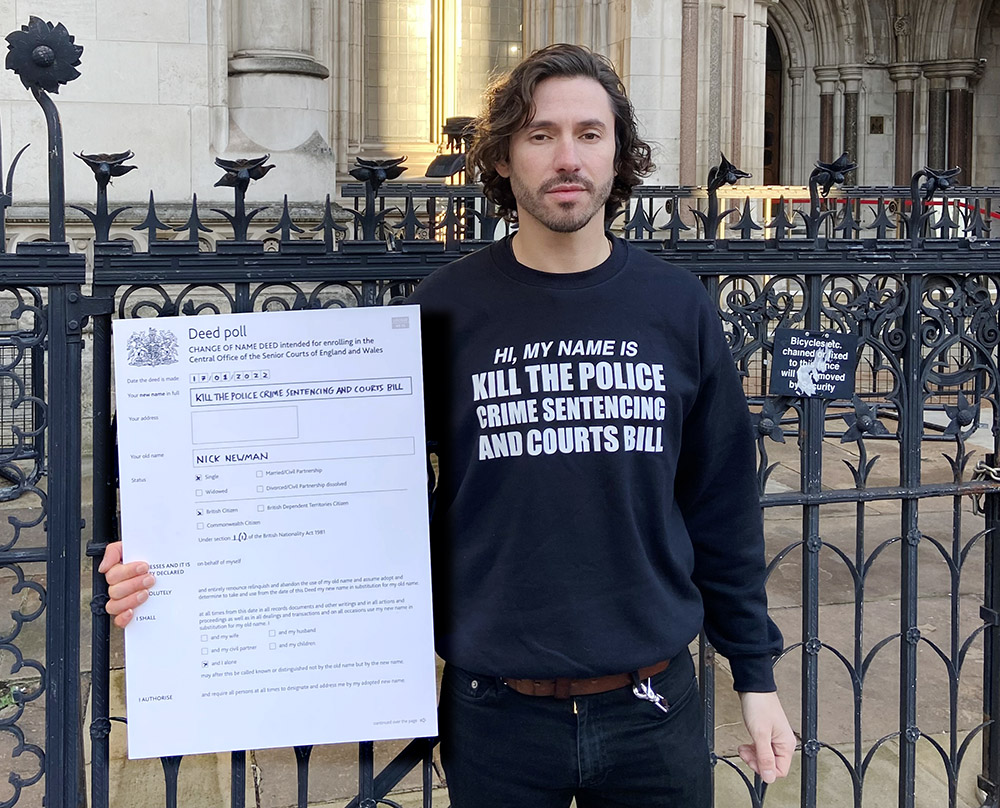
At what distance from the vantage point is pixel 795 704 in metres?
4.20

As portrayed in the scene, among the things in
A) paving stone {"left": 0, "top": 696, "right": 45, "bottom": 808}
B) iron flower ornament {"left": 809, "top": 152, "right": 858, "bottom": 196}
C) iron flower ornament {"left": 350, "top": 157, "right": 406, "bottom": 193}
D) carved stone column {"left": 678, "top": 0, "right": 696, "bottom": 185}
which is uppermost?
carved stone column {"left": 678, "top": 0, "right": 696, "bottom": 185}

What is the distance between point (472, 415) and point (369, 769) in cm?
95

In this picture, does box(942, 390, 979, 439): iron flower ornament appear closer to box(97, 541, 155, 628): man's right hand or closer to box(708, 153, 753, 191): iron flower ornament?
box(708, 153, 753, 191): iron flower ornament

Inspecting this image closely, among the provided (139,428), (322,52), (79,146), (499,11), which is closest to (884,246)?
(139,428)

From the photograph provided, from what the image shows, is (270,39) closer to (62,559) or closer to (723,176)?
(723,176)

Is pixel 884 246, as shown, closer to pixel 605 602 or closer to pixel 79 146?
pixel 605 602

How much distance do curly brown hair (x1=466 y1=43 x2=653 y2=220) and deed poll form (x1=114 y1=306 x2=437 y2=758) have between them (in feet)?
1.23

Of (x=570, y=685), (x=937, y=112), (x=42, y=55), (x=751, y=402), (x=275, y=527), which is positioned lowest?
(x=570, y=685)

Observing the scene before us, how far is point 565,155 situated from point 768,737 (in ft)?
3.96

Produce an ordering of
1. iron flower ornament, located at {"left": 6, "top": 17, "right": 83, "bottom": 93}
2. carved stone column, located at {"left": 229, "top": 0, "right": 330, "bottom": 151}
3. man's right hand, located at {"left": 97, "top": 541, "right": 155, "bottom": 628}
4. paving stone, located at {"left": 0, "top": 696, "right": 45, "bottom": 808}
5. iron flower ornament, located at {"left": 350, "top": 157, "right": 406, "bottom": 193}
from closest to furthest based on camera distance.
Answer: man's right hand, located at {"left": 97, "top": 541, "right": 155, "bottom": 628}, iron flower ornament, located at {"left": 6, "top": 17, "right": 83, "bottom": 93}, iron flower ornament, located at {"left": 350, "top": 157, "right": 406, "bottom": 193}, paving stone, located at {"left": 0, "top": 696, "right": 45, "bottom": 808}, carved stone column, located at {"left": 229, "top": 0, "right": 330, "bottom": 151}

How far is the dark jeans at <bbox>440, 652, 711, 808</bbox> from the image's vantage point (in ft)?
6.54

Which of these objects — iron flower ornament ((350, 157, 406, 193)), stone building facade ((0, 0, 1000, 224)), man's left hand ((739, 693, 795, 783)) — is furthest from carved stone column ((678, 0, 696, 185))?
man's left hand ((739, 693, 795, 783))

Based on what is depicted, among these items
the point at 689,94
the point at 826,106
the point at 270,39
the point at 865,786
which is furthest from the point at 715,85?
the point at 865,786

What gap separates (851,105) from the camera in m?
19.8
